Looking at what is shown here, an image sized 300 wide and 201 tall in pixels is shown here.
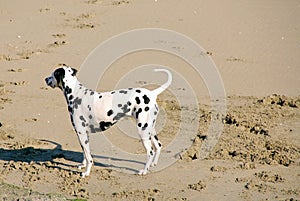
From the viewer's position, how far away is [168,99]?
40.2ft

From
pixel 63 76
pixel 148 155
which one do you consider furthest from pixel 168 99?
pixel 63 76

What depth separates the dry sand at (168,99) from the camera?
30.0 feet

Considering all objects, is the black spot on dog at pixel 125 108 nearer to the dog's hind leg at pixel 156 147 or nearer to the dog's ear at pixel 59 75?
the dog's hind leg at pixel 156 147

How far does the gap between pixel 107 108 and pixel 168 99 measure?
326cm

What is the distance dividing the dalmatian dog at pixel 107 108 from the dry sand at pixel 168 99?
55cm

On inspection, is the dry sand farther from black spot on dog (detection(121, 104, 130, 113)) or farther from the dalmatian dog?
black spot on dog (detection(121, 104, 130, 113))

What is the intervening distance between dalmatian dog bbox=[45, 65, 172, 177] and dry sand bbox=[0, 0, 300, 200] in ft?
1.82

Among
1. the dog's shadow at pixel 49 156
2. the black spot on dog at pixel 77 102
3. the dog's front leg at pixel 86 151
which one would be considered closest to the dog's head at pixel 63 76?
A: the black spot on dog at pixel 77 102

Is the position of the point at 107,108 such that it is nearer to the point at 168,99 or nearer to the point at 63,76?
the point at 63,76

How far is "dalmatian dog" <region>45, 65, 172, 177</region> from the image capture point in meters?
9.11

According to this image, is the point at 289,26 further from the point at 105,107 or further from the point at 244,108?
the point at 105,107

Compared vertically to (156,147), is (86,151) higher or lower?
lower

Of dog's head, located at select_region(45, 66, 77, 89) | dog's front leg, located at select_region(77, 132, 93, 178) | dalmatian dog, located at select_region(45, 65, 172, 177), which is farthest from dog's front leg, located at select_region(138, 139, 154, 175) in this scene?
dog's head, located at select_region(45, 66, 77, 89)

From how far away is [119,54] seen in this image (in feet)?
48.7
